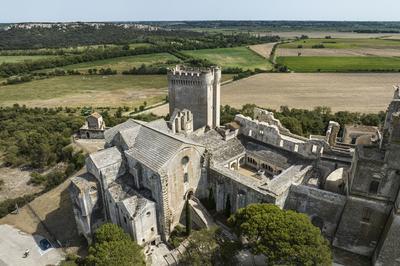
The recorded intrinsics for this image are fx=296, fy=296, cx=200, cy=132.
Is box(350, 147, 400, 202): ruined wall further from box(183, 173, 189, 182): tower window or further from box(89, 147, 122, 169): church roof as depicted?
box(89, 147, 122, 169): church roof

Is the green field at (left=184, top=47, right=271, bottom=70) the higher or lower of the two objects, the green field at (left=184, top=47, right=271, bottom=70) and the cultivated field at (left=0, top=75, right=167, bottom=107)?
the higher

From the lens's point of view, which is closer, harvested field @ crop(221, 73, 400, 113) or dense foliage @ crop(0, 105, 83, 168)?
dense foliage @ crop(0, 105, 83, 168)

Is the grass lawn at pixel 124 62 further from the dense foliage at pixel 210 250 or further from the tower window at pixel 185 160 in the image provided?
the dense foliage at pixel 210 250

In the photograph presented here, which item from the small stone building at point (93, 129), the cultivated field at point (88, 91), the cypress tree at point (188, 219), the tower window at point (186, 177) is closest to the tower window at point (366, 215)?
the cypress tree at point (188, 219)

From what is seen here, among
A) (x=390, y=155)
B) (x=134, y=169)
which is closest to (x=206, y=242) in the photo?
(x=134, y=169)

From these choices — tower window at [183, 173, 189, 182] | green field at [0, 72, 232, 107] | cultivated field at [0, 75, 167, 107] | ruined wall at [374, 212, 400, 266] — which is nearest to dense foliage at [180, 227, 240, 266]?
tower window at [183, 173, 189, 182]
